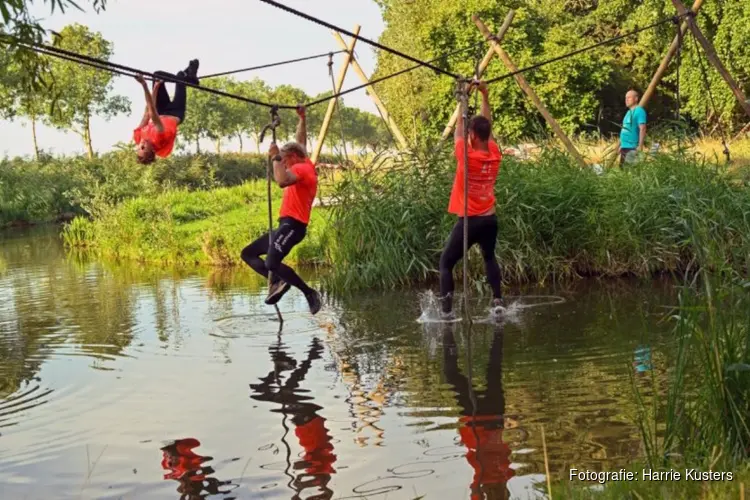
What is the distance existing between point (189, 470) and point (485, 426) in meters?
1.91

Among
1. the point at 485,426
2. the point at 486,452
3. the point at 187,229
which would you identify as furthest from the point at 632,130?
the point at 187,229

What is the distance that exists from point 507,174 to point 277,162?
4299 millimetres

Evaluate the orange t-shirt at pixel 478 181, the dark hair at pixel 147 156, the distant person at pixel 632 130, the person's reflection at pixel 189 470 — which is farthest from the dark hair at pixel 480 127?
the distant person at pixel 632 130

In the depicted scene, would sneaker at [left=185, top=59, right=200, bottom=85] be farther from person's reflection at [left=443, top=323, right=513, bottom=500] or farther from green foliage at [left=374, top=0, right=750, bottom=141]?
green foliage at [left=374, top=0, right=750, bottom=141]

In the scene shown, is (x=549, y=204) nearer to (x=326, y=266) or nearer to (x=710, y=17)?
(x=326, y=266)

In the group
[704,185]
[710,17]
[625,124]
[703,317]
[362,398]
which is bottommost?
[362,398]

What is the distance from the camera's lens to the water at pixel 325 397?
5.09m

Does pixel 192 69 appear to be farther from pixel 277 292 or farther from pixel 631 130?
pixel 631 130

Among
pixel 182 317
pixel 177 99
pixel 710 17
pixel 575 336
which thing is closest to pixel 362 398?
pixel 575 336

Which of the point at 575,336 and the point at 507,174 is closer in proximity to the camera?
the point at 575,336

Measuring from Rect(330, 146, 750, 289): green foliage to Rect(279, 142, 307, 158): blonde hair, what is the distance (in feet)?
8.95

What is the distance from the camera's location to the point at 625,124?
14102mm

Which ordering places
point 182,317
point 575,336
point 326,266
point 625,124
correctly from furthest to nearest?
point 326,266
point 625,124
point 182,317
point 575,336

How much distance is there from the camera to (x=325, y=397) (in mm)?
6914
